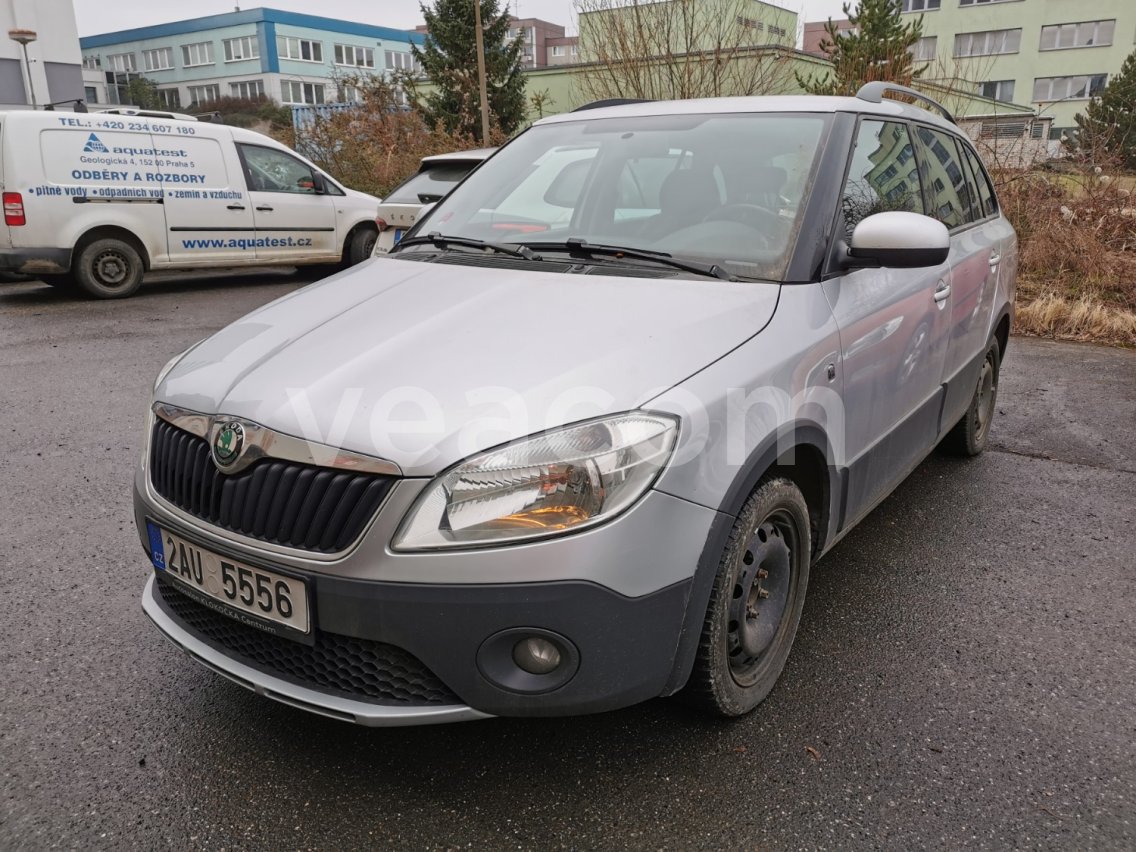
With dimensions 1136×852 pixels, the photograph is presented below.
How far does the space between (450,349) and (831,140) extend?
1553 millimetres

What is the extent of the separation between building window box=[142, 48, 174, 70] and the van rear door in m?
72.1

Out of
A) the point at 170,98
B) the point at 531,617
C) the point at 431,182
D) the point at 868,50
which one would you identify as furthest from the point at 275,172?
the point at 170,98

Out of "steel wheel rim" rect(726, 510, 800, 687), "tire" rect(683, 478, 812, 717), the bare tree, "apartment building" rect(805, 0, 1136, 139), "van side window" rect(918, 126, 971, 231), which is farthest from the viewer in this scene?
"apartment building" rect(805, 0, 1136, 139)

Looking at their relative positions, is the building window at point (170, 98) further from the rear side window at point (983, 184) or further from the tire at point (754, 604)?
the tire at point (754, 604)

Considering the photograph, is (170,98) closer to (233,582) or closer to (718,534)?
(233,582)

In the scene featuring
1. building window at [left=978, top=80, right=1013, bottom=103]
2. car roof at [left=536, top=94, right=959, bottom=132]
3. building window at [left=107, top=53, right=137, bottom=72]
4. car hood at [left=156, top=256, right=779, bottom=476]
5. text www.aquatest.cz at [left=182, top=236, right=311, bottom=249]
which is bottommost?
text www.aquatest.cz at [left=182, top=236, right=311, bottom=249]

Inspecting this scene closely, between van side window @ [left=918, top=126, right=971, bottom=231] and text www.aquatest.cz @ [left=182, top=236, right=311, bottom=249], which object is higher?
van side window @ [left=918, top=126, right=971, bottom=231]

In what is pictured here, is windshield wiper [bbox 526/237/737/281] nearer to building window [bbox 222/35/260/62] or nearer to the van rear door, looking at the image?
the van rear door

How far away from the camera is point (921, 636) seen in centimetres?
296

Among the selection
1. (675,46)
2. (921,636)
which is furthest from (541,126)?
(675,46)

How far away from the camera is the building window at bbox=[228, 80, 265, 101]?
65938 millimetres

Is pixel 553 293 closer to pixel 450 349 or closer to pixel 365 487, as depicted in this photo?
pixel 450 349

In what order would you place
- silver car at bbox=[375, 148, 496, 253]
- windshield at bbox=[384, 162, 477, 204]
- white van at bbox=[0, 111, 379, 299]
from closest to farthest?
A: silver car at bbox=[375, 148, 496, 253] < windshield at bbox=[384, 162, 477, 204] < white van at bbox=[0, 111, 379, 299]

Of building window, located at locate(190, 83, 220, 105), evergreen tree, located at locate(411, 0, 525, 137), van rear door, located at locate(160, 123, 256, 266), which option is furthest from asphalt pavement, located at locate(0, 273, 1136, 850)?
building window, located at locate(190, 83, 220, 105)
